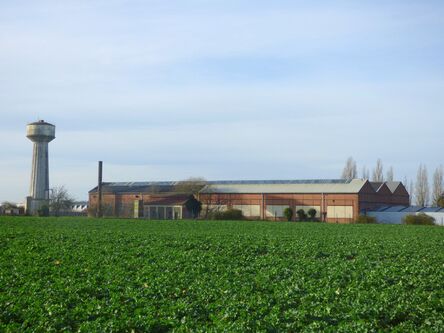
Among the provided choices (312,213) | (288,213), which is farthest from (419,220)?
(288,213)

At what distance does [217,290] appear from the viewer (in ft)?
49.8

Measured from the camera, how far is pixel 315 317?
12711 millimetres

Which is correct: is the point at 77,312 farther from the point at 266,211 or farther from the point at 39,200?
the point at 39,200

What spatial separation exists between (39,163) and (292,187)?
38981 millimetres

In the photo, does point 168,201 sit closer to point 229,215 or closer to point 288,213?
point 229,215

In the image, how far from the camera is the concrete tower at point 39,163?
91688 millimetres

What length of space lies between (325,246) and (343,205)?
50.8 m

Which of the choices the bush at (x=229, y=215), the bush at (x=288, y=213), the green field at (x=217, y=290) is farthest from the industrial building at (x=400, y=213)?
the green field at (x=217, y=290)

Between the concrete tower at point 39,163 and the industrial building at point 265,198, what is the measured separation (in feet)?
26.6

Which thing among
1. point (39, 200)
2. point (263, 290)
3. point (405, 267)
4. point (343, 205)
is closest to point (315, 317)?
point (263, 290)

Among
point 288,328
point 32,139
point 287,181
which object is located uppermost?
point 32,139

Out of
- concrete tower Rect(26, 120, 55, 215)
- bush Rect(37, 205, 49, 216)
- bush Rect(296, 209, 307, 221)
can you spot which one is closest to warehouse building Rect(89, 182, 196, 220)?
concrete tower Rect(26, 120, 55, 215)

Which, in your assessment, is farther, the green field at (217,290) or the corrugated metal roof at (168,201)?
the corrugated metal roof at (168,201)

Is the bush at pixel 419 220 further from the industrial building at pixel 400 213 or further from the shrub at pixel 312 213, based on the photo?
the shrub at pixel 312 213
